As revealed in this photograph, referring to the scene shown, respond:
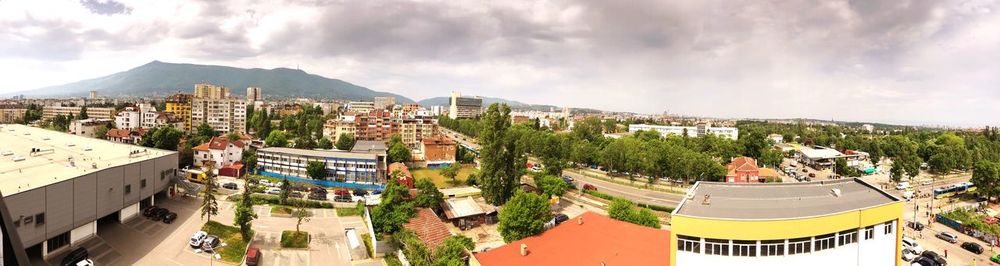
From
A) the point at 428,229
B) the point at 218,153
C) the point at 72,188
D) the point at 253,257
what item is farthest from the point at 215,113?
the point at 428,229

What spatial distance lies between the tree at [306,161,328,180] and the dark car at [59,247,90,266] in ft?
61.0

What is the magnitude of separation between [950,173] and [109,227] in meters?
79.7

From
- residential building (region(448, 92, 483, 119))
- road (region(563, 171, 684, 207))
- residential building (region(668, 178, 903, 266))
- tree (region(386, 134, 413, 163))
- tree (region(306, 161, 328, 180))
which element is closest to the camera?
residential building (region(668, 178, 903, 266))

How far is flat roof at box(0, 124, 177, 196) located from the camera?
17875mm

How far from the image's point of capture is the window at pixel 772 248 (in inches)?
451

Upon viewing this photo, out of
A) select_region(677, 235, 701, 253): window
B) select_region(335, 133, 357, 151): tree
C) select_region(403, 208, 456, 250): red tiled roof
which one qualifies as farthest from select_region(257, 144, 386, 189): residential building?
select_region(677, 235, 701, 253): window

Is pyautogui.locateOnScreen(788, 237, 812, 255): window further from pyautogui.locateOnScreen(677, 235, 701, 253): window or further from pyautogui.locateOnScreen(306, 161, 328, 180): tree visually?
pyautogui.locateOnScreen(306, 161, 328, 180): tree

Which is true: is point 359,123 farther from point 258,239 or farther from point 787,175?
point 787,175

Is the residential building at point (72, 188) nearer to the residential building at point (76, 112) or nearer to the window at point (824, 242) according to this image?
the window at point (824, 242)

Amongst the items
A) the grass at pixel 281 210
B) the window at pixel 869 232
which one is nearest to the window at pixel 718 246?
the window at pixel 869 232

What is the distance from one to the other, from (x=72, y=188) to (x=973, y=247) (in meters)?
41.8

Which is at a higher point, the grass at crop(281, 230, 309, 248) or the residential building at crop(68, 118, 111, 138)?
the residential building at crop(68, 118, 111, 138)

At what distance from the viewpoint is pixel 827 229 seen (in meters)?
11.6

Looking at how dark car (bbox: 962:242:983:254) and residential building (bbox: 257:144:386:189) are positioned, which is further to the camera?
residential building (bbox: 257:144:386:189)
